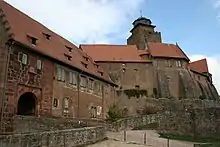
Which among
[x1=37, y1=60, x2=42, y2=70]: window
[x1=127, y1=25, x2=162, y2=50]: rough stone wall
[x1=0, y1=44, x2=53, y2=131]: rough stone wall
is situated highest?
[x1=127, y1=25, x2=162, y2=50]: rough stone wall

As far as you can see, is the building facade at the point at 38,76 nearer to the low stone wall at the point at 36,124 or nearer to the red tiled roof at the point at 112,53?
the low stone wall at the point at 36,124

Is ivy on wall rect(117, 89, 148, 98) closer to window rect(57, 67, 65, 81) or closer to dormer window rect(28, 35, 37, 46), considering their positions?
window rect(57, 67, 65, 81)

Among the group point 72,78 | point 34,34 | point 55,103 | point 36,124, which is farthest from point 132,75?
point 36,124

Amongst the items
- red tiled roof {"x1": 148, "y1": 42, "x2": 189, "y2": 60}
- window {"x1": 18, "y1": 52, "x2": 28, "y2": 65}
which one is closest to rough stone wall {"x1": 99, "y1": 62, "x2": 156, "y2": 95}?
red tiled roof {"x1": 148, "y1": 42, "x2": 189, "y2": 60}

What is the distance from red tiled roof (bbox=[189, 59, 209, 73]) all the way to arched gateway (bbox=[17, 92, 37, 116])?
4584cm

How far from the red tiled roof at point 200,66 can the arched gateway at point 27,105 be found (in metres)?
45.8

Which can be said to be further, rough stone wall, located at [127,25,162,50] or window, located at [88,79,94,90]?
rough stone wall, located at [127,25,162,50]

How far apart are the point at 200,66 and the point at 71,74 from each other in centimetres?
4258

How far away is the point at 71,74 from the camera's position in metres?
32.8

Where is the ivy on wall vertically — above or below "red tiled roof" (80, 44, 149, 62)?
below

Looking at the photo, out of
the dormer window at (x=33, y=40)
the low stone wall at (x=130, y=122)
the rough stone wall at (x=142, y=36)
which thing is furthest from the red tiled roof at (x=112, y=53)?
the dormer window at (x=33, y=40)

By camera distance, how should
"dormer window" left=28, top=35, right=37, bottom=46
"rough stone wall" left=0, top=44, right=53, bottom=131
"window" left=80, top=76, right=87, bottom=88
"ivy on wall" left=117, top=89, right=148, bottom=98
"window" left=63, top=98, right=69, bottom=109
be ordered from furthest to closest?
"ivy on wall" left=117, top=89, right=148, bottom=98
"window" left=80, top=76, right=87, bottom=88
"window" left=63, top=98, right=69, bottom=109
"dormer window" left=28, top=35, right=37, bottom=46
"rough stone wall" left=0, top=44, right=53, bottom=131

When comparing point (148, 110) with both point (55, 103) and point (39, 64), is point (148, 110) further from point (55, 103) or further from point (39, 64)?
point (39, 64)

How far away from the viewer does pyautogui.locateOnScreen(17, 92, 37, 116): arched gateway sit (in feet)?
87.4
